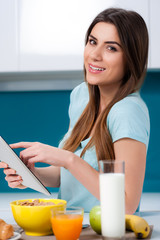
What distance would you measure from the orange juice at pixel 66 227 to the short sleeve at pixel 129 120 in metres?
0.45

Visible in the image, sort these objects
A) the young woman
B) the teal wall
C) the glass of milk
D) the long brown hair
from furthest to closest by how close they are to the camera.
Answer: the teal wall < the long brown hair < the young woman < the glass of milk

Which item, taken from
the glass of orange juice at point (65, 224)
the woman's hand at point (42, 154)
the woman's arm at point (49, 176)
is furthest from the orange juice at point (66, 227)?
the woman's arm at point (49, 176)

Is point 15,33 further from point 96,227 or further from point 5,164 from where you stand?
point 96,227

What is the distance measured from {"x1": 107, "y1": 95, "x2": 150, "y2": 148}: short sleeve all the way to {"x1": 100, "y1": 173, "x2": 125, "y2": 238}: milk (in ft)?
1.42

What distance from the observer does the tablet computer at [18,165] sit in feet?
3.42

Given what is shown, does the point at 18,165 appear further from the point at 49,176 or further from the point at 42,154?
the point at 49,176

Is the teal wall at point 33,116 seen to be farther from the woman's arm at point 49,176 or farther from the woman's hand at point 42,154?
the woman's hand at point 42,154

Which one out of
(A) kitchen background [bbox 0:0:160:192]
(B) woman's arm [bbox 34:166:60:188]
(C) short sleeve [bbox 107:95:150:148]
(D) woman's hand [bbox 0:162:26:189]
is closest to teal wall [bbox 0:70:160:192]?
(A) kitchen background [bbox 0:0:160:192]

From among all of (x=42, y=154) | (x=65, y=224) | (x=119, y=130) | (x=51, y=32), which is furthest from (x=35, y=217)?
(x=51, y=32)

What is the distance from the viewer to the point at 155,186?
107 inches

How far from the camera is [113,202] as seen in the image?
912 mm

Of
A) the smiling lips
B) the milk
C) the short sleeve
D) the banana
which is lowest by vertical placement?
the banana

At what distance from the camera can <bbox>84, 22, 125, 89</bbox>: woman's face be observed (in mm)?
1481

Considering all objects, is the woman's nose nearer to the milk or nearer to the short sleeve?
the short sleeve
